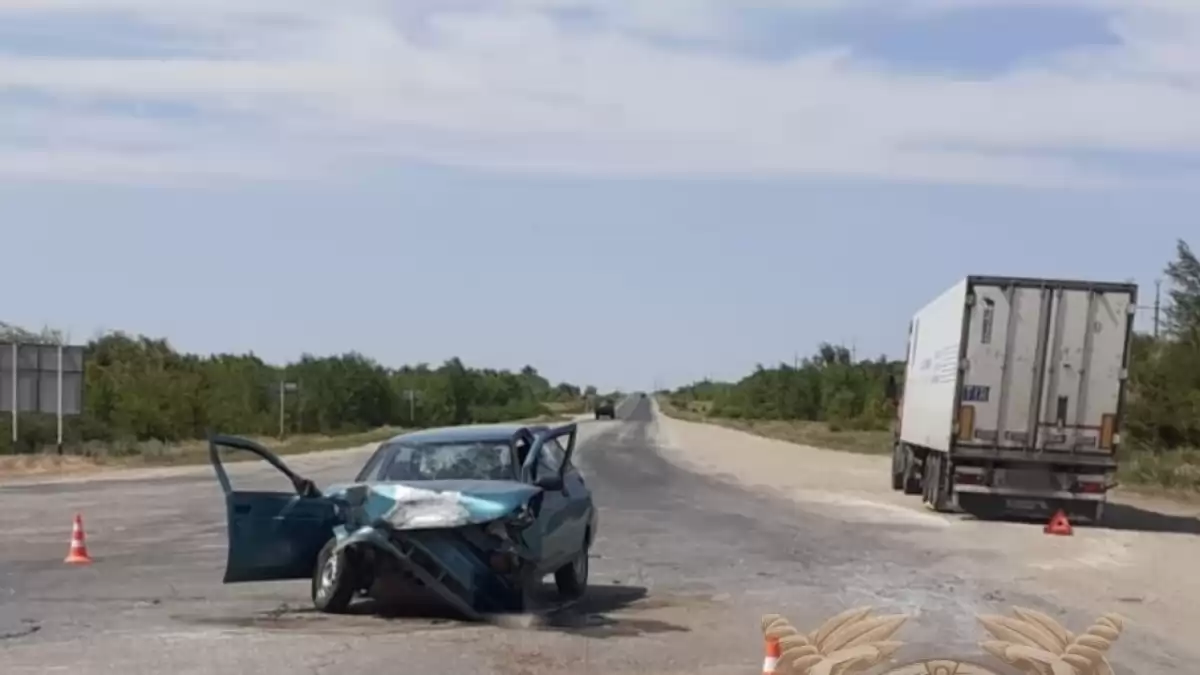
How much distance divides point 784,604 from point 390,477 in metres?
3.62

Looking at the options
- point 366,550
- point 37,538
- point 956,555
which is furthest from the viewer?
point 37,538

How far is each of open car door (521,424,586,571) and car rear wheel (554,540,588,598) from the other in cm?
21

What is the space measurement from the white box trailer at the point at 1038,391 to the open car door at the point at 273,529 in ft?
48.9

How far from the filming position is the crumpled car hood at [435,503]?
13977mm

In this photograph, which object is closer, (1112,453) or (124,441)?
(1112,453)

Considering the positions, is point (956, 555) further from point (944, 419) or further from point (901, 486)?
point (901, 486)

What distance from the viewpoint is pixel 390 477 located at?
15.4 m

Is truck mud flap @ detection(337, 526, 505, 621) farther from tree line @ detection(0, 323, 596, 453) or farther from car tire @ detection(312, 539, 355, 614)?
tree line @ detection(0, 323, 596, 453)

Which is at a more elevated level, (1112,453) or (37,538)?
(1112,453)

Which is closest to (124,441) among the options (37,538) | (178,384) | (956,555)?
(178,384)

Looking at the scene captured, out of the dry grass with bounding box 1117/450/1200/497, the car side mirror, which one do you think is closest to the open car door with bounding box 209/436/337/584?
the car side mirror

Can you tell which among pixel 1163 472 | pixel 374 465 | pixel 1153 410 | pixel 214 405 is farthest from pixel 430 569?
pixel 214 405

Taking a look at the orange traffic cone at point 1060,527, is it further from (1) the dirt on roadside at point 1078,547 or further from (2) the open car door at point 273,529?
(2) the open car door at point 273,529

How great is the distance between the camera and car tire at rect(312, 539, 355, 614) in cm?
1447
